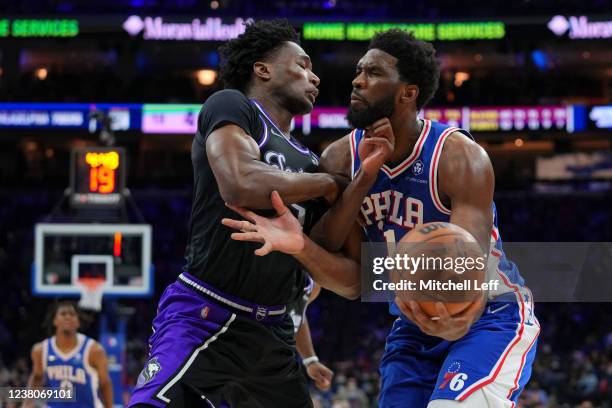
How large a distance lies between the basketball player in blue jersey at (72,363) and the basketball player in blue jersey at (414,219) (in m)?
4.08

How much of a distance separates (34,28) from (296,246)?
56.6 feet

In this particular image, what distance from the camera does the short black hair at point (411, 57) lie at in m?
4.23

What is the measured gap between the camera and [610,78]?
23219mm

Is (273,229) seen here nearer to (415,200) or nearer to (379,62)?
(415,200)

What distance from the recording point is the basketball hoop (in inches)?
464

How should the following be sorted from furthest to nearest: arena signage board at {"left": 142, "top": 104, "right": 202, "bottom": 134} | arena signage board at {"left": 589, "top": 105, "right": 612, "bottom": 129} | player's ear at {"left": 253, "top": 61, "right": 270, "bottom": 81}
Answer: arena signage board at {"left": 142, "top": 104, "right": 202, "bottom": 134} → arena signage board at {"left": 589, "top": 105, "right": 612, "bottom": 129} → player's ear at {"left": 253, "top": 61, "right": 270, "bottom": 81}

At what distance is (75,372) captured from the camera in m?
7.69

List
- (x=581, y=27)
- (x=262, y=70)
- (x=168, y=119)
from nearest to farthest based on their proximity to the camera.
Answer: (x=262, y=70) → (x=168, y=119) → (x=581, y=27)

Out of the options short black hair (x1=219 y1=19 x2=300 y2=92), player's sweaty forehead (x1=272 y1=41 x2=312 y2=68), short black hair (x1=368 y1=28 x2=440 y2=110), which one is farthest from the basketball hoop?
short black hair (x1=368 y1=28 x2=440 y2=110)

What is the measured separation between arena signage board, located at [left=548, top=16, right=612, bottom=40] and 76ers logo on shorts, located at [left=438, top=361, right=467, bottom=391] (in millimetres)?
16766

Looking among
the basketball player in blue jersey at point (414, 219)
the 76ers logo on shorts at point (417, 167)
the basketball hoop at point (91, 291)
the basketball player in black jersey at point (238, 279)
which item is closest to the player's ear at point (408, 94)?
the basketball player in blue jersey at point (414, 219)

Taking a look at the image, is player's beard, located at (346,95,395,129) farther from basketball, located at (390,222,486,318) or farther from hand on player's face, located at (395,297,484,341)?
hand on player's face, located at (395,297,484,341)

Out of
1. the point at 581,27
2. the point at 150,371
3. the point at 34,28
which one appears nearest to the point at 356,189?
the point at 150,371

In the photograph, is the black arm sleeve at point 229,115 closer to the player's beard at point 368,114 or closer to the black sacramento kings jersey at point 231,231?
the black sacramento kings jersey at point 231,231
